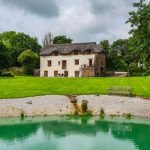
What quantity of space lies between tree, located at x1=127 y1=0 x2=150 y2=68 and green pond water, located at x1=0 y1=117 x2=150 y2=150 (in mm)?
6503

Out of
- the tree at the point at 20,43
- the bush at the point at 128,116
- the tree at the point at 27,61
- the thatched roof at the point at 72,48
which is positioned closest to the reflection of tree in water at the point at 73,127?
the bush at the point at 128,116

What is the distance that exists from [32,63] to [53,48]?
275 inches

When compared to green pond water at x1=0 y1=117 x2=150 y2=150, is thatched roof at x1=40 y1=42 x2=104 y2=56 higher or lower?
higher

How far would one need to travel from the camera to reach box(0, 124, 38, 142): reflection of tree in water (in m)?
28.8

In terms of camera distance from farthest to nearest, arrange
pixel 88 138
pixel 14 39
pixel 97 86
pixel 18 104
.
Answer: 1. pixel 14 39
2. pixel 97 86
3. pixel 18 104
4. pixel 88 138

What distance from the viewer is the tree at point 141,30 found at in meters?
35.0

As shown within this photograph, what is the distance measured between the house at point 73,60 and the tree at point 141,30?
42.6m

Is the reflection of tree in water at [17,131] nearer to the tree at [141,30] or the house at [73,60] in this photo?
the tree at [141,30]

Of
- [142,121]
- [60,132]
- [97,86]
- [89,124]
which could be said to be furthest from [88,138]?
[97,86]

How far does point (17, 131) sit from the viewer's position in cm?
3125

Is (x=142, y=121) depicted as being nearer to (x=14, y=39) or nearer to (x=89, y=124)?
(x=89, y=124)

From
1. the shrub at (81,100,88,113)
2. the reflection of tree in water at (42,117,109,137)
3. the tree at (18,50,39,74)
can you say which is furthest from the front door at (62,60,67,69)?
the reflection of tree in water at (42,117,109,137)

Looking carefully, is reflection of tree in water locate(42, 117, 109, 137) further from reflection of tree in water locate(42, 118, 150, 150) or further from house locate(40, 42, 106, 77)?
house locate(40, 42, 106, 77)

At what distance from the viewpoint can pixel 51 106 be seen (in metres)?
38.0
